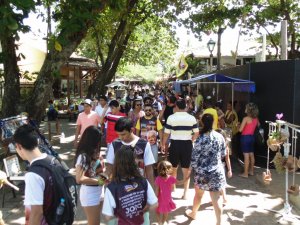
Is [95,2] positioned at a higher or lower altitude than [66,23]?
higher

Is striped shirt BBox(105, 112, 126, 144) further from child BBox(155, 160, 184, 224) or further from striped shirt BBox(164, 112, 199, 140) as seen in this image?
child BBox(155, 160, 184, 224)

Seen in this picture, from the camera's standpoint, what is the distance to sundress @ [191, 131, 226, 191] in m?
5.34

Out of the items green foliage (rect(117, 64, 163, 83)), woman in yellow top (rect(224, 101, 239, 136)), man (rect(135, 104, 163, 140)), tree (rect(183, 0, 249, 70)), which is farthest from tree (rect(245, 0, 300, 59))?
green foliage (rect(117, 64, 163, 83))

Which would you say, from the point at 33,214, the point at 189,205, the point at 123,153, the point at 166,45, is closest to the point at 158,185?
the point at 189,205

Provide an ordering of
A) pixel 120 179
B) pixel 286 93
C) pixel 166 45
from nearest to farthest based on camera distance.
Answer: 1. pixel 120 179
2. pixel 286 93
3. pixel 166 45

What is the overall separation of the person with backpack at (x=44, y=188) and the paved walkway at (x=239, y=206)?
120 inches

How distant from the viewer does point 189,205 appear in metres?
6.82

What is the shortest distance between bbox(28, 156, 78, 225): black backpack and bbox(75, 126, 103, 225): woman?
872 mm

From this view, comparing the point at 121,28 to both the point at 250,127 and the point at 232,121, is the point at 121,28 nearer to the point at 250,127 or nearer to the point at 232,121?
the point at 232,121

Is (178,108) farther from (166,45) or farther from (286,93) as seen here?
(166,45)

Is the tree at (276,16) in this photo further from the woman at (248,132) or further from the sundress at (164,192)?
the sundress at (164,192)

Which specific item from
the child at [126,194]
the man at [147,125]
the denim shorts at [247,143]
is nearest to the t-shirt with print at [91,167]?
the child at [126,194]

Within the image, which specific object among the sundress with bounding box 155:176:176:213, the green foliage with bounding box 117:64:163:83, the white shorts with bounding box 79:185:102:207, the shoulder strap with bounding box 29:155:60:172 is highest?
the green foliage with bounding box 117:64:163:83

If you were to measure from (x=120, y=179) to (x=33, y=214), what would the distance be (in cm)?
79
